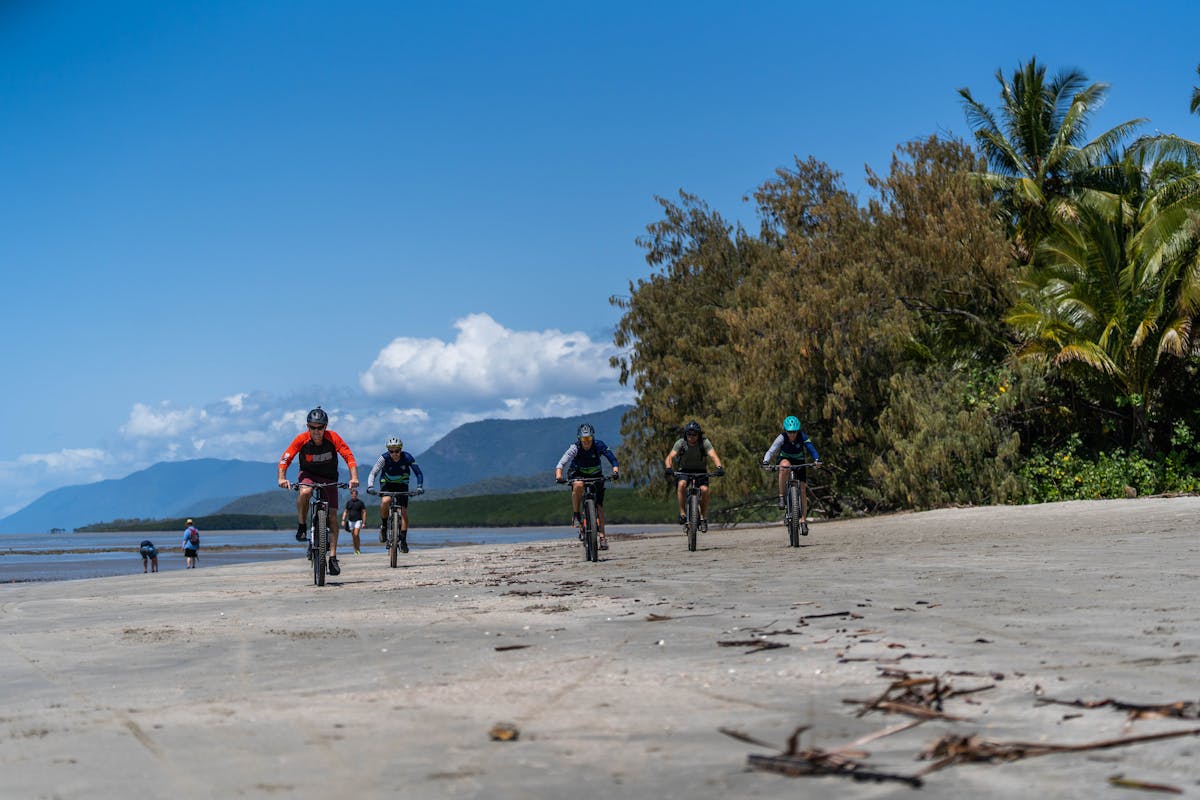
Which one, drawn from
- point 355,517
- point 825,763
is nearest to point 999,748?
point 825,763

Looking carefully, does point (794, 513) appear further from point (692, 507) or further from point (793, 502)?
point (692, 507)

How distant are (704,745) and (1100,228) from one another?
28989 mm

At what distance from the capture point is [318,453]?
15281 millimetres

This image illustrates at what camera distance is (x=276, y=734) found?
531 centimetres

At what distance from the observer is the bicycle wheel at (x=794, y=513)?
19953mm

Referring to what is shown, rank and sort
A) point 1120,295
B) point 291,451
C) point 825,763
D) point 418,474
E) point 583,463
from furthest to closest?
point 1120,295, point 418,474, point 583,463, point 291,451, point 825,763

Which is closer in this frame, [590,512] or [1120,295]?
[590,512]

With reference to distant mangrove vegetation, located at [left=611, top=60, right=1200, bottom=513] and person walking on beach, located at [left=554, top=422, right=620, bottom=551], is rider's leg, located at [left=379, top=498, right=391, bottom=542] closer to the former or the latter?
person walking on beach, located at [left=554, top=422, right=620, bottom=551]

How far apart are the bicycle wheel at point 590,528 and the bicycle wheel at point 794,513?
337cm

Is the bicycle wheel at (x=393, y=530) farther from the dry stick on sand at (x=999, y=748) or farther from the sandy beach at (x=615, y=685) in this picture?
the dry stick on sand at (x=999, y=748)

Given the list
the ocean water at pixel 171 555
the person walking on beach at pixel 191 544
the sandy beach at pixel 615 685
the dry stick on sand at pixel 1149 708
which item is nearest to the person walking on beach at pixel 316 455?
the sandy beach at pixel 615 685

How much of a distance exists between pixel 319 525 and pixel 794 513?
26.7 feet

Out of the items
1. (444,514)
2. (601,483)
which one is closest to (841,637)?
(601,483)

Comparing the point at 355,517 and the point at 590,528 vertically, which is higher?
the point at 355,517
